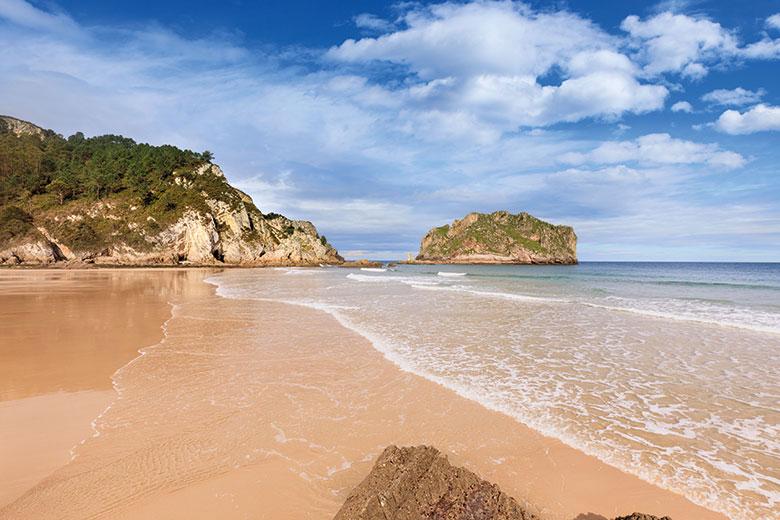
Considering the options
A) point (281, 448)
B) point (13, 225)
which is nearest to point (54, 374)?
point (281, 448)

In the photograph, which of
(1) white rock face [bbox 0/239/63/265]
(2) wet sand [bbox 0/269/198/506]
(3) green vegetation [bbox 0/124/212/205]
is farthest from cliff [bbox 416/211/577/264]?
(2) wet sand [bbox 0/269/198/506]

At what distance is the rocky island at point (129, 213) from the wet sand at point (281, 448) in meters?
76.6

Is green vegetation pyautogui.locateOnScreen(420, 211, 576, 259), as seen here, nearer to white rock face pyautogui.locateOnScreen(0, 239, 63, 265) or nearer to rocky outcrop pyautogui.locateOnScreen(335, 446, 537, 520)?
white rock face pyautogui.locateOnScreen(0, 239, 63, 265)

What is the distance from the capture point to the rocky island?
68.8 m

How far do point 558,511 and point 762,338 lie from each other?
1377cm

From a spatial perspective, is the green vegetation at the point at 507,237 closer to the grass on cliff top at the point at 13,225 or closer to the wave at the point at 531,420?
the grass on cliff top at the point at 13,225

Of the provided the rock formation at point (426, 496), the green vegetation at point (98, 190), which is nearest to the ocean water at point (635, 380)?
the rock formation at point (426, 496)

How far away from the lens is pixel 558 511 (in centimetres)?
356

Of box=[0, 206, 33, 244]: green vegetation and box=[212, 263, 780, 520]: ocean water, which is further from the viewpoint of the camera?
box=[0, 206, 33, 244]: green vegetation

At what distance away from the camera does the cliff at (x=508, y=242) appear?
5600 inches

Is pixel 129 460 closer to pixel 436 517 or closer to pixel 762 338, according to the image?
pixel 436 517

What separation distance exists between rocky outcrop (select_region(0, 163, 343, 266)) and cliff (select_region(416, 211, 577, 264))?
78.8m

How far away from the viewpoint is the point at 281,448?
4.68 meters

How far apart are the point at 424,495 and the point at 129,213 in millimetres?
91111
